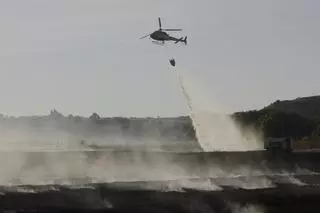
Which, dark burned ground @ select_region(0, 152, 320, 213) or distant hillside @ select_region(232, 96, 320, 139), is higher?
dark burned ground @ select_region(0, 152, 320, 213)

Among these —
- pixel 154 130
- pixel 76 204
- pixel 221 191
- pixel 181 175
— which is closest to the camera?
pixel 76 204

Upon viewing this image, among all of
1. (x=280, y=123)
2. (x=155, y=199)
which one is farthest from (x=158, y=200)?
(x=280, y=123)

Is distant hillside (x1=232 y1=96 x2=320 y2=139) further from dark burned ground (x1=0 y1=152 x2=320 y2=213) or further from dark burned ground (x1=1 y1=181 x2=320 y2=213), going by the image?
dark burned ground (x1=1 y1=181 x2=320 y2=213)

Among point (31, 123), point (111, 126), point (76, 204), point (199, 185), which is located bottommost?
point (111, 126)

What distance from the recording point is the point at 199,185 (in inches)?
1287

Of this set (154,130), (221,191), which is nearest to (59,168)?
(221,191)

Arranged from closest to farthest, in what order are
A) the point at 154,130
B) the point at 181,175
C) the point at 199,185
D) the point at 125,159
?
1. the point at 199,185
2. the point at 181,175
3. the point at 125,159
4. the point at 154,130

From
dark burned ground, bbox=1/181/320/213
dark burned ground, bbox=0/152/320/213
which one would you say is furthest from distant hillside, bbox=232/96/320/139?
dark burned ground, bbox=1/181/320/213

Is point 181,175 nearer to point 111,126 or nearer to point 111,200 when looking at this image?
point 111,200

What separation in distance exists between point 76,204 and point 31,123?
88482mm

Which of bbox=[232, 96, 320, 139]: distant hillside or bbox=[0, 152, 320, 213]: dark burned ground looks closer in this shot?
bbox=[0, 152, 320, 213]: dark burned ground

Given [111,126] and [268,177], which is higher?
[268,177]

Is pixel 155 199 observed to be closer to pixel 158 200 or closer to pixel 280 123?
pixel 158 200

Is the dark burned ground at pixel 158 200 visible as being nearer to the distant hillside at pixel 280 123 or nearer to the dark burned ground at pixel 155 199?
the dark burned ground at pixel 155 199
